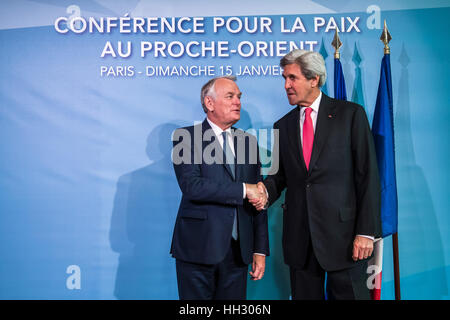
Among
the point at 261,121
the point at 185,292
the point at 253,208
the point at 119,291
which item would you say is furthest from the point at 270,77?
the point at 119,291

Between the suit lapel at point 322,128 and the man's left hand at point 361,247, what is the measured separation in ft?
Result: 1.49

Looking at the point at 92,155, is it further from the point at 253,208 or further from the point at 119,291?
the point at 253,208

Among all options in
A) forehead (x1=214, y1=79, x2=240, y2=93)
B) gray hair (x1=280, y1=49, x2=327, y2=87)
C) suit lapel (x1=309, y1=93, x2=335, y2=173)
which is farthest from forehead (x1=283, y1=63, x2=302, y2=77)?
forehead (x1=214, y1=79, x2=240, y2=93)

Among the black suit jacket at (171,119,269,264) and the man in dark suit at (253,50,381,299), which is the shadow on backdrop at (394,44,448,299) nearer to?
the man in dark suit at (253,50,381,299)

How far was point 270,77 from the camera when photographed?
11.0 feet

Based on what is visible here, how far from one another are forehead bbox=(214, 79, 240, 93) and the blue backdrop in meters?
0.74

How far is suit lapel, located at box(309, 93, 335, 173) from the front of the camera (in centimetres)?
230

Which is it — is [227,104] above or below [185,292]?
above

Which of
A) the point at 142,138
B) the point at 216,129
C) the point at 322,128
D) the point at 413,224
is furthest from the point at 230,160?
the point at 413,224

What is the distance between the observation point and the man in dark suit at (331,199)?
2.25m

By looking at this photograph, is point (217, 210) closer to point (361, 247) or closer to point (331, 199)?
point (331, 199)

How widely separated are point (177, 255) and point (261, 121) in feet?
4.46

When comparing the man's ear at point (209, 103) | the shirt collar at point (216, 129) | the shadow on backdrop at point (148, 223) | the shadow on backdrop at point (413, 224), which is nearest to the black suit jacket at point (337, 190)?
the shirt collar at point (216, 129)
